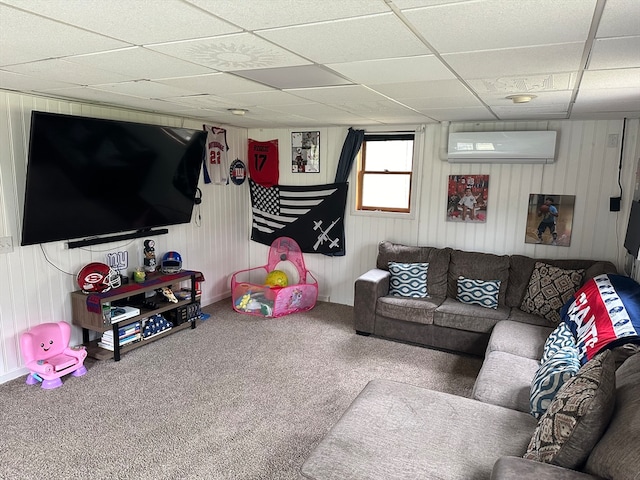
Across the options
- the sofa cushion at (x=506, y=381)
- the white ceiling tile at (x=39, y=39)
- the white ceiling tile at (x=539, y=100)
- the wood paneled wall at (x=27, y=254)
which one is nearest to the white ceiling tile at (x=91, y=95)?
the wood paneled wall at (x=27, y=254)

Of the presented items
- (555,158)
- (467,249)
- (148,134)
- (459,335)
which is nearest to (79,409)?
(148,134)

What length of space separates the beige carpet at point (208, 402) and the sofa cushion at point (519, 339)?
43 cm

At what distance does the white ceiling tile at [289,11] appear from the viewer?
1.39 metres

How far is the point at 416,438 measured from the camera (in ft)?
6.63

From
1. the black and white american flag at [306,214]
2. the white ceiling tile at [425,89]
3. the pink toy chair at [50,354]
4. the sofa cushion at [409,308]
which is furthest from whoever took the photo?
the black and white american flag at [306,214]

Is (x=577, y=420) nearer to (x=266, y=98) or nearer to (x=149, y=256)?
(x=266, y=98)

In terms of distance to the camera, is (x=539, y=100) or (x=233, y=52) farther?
(x=539, y=100)

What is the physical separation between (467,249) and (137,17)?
13.2ft

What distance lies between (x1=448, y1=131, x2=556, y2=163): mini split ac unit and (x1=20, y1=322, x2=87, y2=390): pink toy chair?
153 inches

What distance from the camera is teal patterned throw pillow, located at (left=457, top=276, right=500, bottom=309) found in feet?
13.8

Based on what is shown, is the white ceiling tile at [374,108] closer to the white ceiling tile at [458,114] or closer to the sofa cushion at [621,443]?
the white ceiling tile at [458,114]

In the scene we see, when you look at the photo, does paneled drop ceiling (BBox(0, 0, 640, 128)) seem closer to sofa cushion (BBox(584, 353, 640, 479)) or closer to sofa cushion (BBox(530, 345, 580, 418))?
sofa cushion (BBox(584, 353, 640, 479))

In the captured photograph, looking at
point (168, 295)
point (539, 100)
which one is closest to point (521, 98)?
point (539, 100)

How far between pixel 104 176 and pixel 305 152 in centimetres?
241
